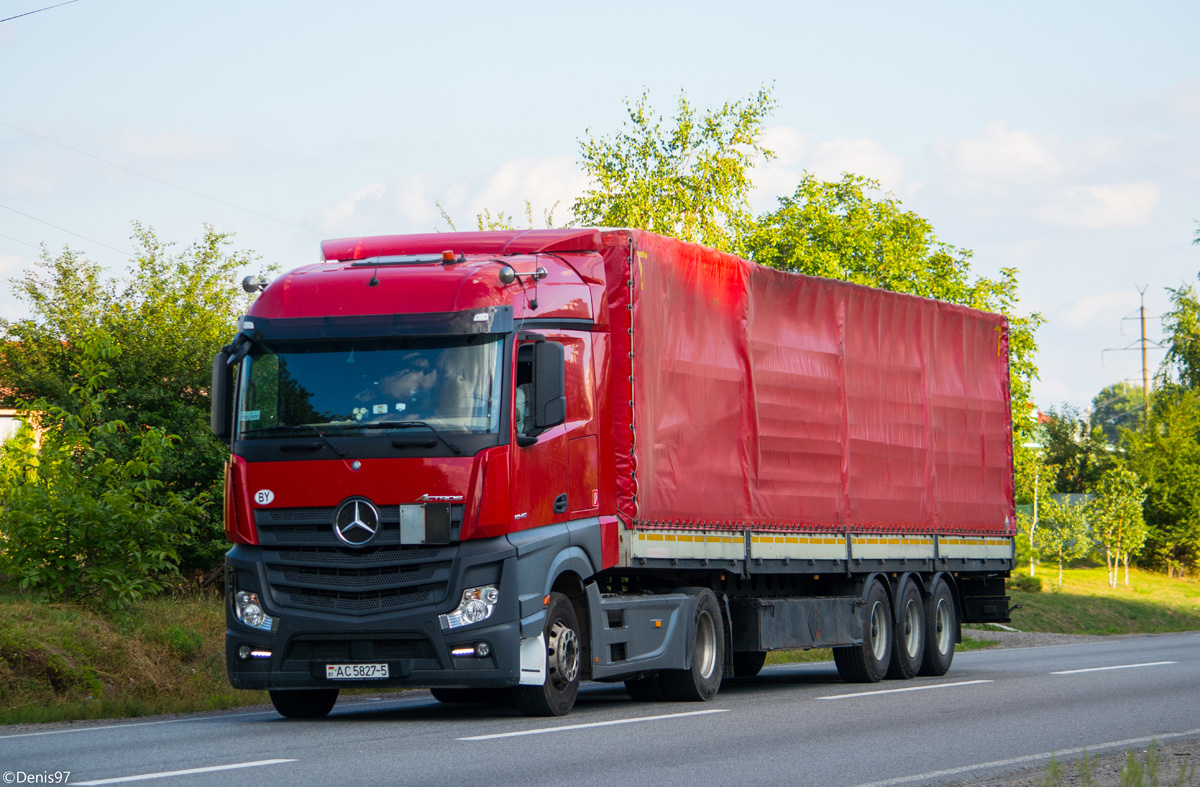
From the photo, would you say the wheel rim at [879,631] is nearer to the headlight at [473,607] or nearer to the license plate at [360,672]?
the headlight at [473,607]

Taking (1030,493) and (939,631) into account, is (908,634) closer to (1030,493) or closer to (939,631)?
(939,631)

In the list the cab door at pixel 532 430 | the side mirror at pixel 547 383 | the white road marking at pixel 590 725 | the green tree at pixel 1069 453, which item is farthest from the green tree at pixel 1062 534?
the side mirror at pixel 547 383

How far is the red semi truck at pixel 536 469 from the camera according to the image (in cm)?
1155

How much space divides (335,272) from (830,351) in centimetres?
687

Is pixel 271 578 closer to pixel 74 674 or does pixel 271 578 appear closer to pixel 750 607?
pixel 74 674

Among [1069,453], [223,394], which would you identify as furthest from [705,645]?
[1069,453]

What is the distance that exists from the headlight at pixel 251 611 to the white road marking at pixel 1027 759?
526 cm

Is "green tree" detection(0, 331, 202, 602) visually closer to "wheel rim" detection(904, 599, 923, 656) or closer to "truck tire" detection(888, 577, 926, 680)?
"truck tire" detection(888, 577, 926, 680)

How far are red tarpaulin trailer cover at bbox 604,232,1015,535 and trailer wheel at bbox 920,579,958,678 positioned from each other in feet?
2.99

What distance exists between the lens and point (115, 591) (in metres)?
16.6

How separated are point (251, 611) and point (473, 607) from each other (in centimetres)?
186

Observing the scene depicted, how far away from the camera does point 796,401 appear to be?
53.9ft

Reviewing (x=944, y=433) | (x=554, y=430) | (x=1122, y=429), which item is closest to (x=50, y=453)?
(x=554, y=430)

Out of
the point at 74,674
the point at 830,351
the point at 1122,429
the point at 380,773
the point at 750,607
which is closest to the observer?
the point at 380,773
